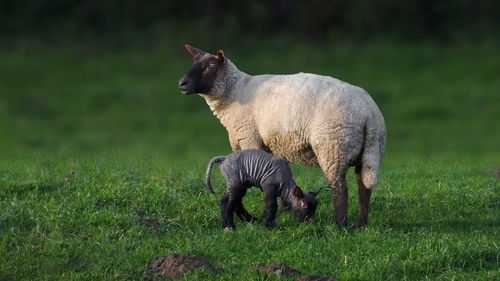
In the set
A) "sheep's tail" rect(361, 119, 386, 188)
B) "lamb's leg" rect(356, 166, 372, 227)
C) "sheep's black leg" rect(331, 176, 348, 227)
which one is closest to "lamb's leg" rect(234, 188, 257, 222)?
"sheep's black leg" rect(331, 176, 348, 227)

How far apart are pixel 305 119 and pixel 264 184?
2.89 ft

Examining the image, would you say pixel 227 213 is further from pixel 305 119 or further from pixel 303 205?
pixel 305 119

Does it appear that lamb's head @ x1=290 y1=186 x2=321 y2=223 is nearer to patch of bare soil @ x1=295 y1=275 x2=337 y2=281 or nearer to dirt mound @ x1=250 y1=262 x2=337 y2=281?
dirt mound @ x1=250 y1=262 x2=337 y2=281

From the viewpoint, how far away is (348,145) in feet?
30.9

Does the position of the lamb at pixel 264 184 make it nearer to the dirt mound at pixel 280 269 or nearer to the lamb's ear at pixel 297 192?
the lamb's ear at pixel 297 192

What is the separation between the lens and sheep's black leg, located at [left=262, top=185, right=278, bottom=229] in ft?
30.7

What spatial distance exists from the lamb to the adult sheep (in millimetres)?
409

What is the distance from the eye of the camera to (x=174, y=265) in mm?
8000

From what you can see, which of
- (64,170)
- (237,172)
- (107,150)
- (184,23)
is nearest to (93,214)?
(237,172)

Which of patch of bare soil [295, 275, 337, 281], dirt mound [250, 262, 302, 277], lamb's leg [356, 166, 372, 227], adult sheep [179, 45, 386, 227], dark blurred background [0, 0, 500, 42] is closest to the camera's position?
patch of bare soil [295, 275, 337, 281]

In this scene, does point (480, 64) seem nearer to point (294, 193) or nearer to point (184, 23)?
point (184, 23)

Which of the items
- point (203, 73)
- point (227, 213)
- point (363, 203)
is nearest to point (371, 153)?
point (363, 203)

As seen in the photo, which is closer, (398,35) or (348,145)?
(348,145)

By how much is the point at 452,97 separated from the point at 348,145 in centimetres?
1144
